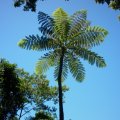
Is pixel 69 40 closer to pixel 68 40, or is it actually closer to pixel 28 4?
pixel 68 40

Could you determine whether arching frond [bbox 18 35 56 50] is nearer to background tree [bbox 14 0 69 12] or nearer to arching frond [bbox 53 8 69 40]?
arching frond [bbox 53 8 69 40]

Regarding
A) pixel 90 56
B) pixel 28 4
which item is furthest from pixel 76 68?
pixel 28 4

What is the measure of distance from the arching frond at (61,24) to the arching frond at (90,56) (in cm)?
151

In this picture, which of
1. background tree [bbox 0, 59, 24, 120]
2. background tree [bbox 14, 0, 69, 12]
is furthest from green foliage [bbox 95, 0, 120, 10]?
background tree [bbox 0, 59, 24, 120]

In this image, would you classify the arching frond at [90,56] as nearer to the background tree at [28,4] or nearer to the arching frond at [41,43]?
the arching frond at [41,43]

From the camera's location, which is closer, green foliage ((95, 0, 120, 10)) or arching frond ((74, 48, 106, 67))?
green foliage ((95, 0, 120, 10))

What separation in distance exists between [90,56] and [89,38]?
4.07 feet

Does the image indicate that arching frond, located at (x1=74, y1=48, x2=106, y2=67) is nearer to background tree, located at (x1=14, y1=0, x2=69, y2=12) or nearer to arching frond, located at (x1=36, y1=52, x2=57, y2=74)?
arching frond, located at (x1=36, y1=52, x2=57, y2=74)

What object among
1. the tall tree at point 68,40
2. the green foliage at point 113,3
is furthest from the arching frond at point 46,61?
the green foliage at point 113,3

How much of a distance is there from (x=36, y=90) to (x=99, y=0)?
1913 cm

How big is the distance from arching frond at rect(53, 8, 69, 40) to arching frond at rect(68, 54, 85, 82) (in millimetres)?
1634

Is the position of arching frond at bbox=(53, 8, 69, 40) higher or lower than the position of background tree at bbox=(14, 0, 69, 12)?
higher

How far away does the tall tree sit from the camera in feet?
73.3

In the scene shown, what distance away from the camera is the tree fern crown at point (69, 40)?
22344 mm
